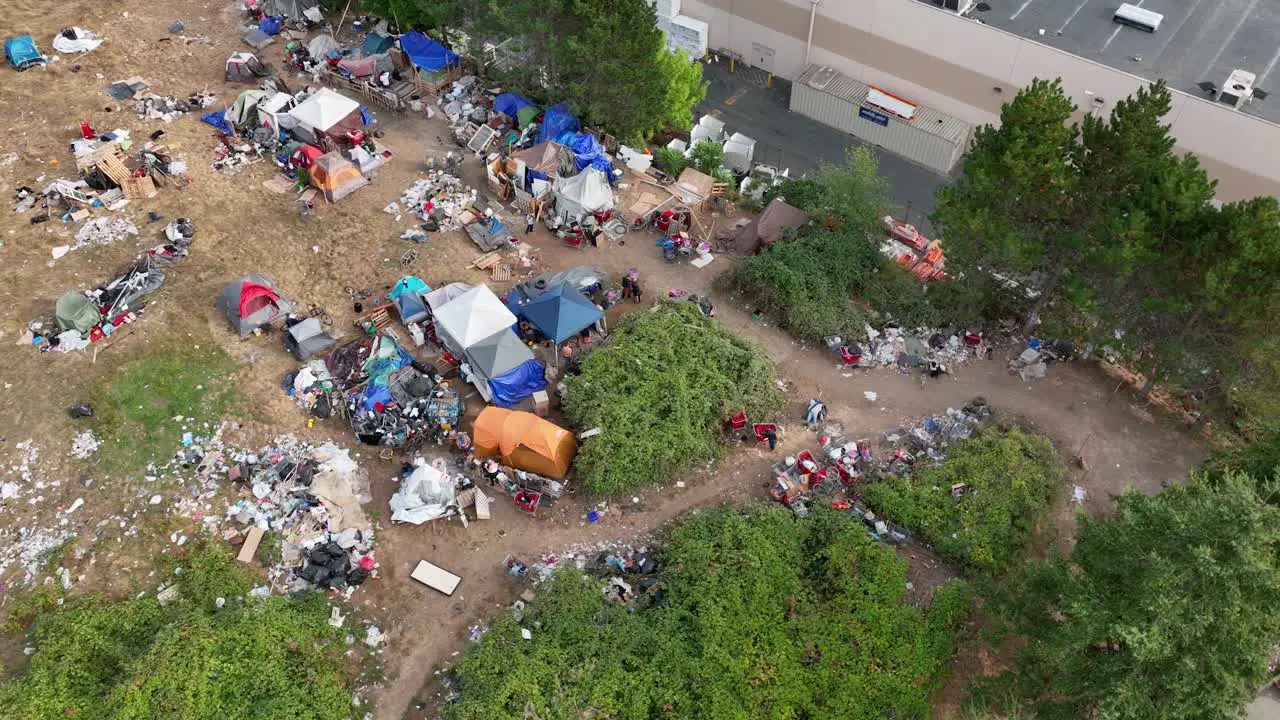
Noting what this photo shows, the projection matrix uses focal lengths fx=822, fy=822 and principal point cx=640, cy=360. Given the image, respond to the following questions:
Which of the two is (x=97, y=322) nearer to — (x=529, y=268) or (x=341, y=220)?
(x=341, y=220)

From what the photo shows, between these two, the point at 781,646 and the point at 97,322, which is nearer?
the point at 781,646

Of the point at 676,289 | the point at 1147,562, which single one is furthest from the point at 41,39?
the point at 1147,562

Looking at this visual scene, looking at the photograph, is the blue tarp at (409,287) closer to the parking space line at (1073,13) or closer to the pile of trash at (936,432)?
the pile of trash at (936,432)

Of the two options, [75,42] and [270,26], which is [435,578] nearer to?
[270,26]

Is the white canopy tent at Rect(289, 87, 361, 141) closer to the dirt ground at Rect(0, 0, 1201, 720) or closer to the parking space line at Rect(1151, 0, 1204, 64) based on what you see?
the dirt ground at Rect(0, 0, 1201, 720)

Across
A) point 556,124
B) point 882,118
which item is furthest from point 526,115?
point 882,118
